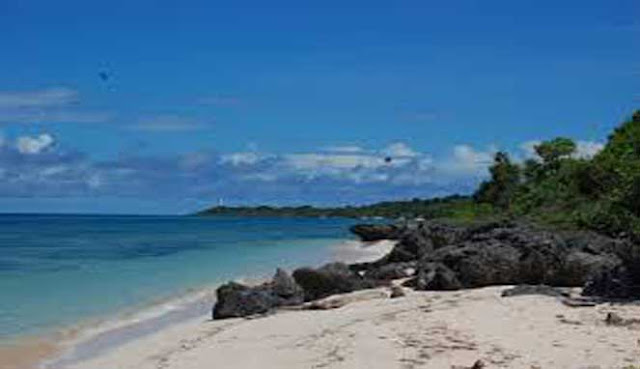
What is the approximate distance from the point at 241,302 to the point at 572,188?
80.4ft

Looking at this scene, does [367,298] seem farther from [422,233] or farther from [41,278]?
[41,278]

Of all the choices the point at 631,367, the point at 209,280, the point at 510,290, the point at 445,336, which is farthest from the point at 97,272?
the point at 631,367

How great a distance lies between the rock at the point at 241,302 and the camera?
2017 centimetres

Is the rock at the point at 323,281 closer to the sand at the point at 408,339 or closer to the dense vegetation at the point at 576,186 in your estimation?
the sand at the point at 408,339

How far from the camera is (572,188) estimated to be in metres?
41.9

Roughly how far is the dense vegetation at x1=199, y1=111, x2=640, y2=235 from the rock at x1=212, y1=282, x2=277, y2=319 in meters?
7.20

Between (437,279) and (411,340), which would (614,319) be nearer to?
(411,340)

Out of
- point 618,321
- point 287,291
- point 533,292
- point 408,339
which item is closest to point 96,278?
point 287,291

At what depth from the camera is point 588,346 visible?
13.1 metres

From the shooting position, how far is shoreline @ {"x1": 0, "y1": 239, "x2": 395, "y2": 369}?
16906 millimetres

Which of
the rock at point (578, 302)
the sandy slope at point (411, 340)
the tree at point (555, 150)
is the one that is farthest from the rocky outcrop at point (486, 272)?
the tree at point (555, 150)

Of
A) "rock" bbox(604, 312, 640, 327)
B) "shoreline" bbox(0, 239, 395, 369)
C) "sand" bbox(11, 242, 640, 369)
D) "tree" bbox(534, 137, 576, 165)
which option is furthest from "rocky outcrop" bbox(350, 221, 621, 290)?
"tree" bbox(534, 137, 576, 165)

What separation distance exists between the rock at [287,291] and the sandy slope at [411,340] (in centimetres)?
200

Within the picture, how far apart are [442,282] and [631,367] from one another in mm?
10351
